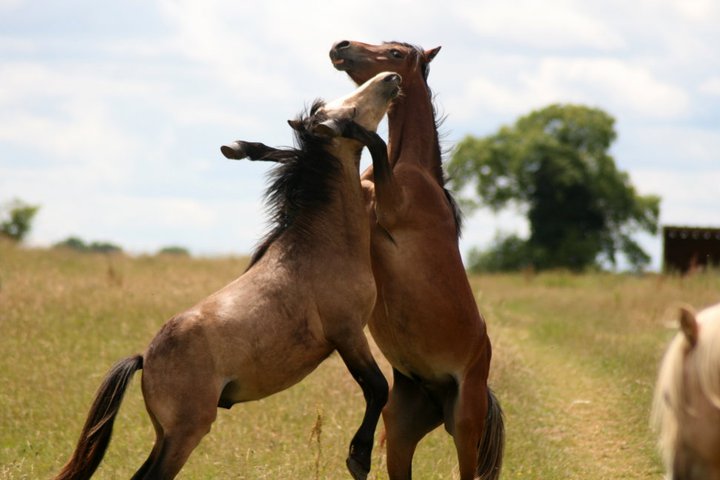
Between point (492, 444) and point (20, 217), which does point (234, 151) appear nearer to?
point (492, 444)

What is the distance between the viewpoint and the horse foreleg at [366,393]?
18.8 feet

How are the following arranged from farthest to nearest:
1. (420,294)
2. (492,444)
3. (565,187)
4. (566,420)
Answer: (565,187)
(566,420)
(492,444)
(420,294)

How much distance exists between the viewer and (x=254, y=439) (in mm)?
8008

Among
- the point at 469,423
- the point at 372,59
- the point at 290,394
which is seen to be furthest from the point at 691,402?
the point at 290,394

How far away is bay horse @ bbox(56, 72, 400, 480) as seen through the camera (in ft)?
16.4

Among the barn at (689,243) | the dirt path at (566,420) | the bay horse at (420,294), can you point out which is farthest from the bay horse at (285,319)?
the barn at (689,243)

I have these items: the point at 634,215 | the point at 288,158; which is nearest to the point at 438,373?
the point at 288,158

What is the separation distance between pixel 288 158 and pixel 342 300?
0.96 m

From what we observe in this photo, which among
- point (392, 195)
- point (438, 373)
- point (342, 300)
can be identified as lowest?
point (438, 373)

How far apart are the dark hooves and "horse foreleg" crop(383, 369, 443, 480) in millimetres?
1826

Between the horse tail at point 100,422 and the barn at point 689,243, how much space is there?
29223 mm

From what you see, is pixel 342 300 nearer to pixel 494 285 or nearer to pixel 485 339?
pixel 485 339

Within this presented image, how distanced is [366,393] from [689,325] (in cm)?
244

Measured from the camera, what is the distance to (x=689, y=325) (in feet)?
12.5
